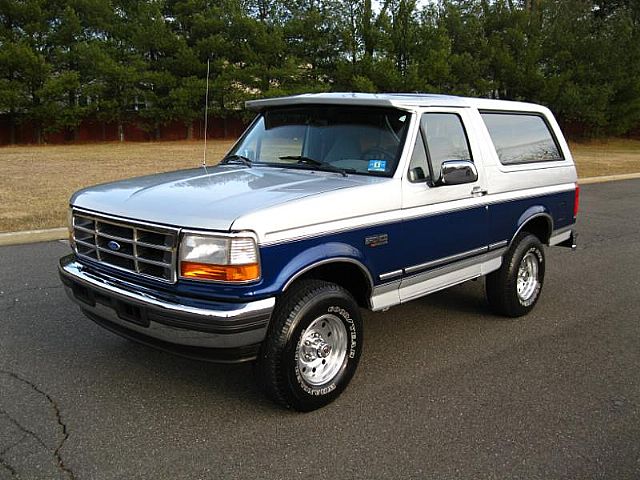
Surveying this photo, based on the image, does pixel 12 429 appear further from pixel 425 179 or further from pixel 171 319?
pixel 425 179

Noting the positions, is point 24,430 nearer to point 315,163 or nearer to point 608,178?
point 315,163

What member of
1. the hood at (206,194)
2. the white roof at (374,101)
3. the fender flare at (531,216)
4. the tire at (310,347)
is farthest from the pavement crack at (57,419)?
the fender flare at (531,216)

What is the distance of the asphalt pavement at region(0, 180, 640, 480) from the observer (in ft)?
10.3

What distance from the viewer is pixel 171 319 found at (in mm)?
3273

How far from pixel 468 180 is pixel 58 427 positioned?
10.3 feet

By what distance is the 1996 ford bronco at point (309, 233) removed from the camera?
3.27m

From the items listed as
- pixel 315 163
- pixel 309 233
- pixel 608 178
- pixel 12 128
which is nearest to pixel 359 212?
pixel 309 233

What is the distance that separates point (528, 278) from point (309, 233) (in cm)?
301

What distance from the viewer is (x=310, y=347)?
3.73 m

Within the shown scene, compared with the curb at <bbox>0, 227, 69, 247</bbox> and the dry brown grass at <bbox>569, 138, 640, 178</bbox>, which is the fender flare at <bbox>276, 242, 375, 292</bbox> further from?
the dry brown grass at <bbox>569, 138, 640, 178</bbox>

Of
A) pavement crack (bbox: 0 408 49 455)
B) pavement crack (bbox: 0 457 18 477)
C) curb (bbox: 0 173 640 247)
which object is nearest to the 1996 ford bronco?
pavement crack (bbox: 0 408 49 455)

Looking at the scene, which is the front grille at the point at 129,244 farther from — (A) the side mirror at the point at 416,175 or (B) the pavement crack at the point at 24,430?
(A) the side mirror at the point at 416,175

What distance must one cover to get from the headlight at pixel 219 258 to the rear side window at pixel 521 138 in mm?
2818

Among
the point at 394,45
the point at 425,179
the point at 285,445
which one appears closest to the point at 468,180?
the point at 425,179
